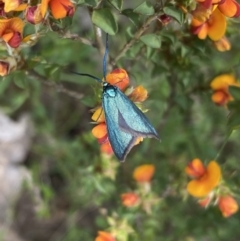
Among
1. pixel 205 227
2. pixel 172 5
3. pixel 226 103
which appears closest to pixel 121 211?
pixel 205 227

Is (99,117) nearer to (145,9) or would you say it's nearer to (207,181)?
(145,9)

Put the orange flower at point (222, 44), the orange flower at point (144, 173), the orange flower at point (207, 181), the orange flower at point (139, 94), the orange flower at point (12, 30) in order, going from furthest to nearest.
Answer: the orange flower at point (144, 173) → the orange flower at point (207, 181) → the orange flower at point (222, 44) → the orange flower at point (139, 94) → the orange flower at point (12, 30)

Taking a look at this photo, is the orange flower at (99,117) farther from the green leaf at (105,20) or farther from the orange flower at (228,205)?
the orange flower at (228,205)

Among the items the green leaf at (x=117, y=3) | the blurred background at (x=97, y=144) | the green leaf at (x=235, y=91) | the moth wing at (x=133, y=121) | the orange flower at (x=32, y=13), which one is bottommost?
the blurred background at (x=97, y=144)

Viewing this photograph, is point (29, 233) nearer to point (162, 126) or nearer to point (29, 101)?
point (29, 101)

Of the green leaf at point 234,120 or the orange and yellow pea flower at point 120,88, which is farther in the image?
the green leaf at point 234,120

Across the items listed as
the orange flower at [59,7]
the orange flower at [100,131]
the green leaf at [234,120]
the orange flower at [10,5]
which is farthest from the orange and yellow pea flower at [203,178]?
the orange flower at [10,5]

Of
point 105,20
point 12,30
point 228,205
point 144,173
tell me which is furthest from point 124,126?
point 144,173

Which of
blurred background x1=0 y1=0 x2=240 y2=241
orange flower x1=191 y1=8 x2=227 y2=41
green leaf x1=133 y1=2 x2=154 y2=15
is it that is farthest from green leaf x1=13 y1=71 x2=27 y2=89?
orange flower x1=191 y1=8 x2=227 y2=41
